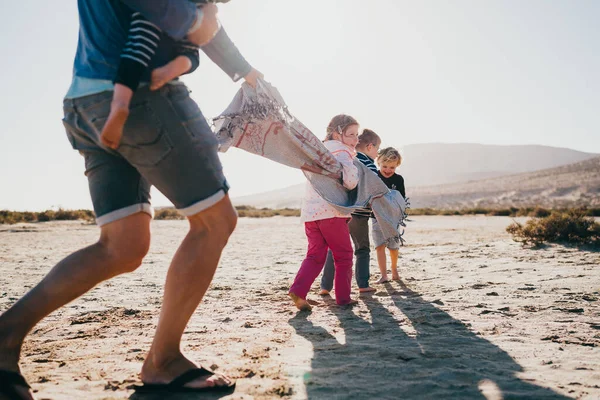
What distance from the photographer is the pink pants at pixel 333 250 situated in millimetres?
4559

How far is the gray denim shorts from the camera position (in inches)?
80.5

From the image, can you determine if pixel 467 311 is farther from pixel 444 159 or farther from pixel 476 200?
pixel 444 159

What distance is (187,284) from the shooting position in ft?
7.29

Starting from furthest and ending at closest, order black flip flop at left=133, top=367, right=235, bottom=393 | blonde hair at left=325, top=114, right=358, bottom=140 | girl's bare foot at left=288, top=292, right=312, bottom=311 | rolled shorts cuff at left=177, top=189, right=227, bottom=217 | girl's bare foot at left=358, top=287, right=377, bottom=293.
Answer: girl's bare foot at left=358, top=287, right=377, bottom=293
blonde hair at left=325, top=114, right=358, bottom=140
girl's bare foot at left=288, top=292, right=312, bottom=311
black flip flop at left=133, top=367, right=235, bottom=393
rolled shorts cuff at left=177, top=189, right=227, bottom=217

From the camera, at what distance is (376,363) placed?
272 cm

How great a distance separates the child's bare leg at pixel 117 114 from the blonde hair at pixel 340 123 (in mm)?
3124

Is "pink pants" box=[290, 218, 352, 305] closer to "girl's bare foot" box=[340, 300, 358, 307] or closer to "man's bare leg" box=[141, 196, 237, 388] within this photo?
"girl's bare foot" box=[340, 300, 358, 307]


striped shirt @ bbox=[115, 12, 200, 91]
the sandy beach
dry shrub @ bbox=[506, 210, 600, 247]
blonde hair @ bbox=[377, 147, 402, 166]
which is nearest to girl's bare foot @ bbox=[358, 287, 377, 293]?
the sandy beach

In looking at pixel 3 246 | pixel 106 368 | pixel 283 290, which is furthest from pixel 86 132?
pixel 3 246

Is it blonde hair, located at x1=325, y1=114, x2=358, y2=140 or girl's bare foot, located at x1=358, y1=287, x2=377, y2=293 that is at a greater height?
blonde hair, located at x1=325, y1=114, x2=358, y2=140

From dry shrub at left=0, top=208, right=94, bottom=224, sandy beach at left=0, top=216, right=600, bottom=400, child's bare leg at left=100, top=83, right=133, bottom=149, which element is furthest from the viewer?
dry shrub at left=0, top=208, right=94, bottom=224

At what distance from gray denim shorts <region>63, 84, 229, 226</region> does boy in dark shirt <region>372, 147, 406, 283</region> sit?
3.99 meters

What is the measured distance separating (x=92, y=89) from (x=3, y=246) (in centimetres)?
994

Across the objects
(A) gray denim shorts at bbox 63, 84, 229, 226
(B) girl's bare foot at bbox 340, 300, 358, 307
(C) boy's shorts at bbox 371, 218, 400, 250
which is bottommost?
(B) girl's bare foot at bbox 340, 300, 358, 307
